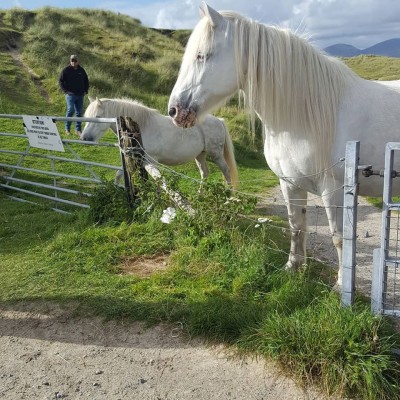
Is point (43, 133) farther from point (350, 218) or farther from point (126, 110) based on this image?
point (350, 218)

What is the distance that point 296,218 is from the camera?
4148mm

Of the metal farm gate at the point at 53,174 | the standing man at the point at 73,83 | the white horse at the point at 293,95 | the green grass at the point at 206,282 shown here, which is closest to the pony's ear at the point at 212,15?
the white horse at the point at 293,95

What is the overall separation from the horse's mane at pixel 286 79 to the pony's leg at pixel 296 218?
563mm

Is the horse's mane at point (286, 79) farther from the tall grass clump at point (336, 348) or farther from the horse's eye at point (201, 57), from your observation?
the tall grass clump at point (336, 348)

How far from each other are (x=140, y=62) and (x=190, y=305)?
65.9 feet

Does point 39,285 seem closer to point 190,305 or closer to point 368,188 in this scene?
point 190,305

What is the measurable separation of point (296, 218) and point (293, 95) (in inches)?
46.9

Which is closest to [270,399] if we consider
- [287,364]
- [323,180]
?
[287,364]

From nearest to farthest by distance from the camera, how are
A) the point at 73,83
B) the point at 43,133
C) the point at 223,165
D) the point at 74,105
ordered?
the point at 43,133 < the point at 223,165 < the point at 73,83 < the point at 74,105

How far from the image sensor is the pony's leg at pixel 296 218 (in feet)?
13.0

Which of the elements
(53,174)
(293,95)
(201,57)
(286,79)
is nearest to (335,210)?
(293,95)

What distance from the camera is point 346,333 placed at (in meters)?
2.79

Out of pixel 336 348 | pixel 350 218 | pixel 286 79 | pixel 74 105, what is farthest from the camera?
pixel 74 105

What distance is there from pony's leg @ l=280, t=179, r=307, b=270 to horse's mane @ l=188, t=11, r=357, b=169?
0.56 m
